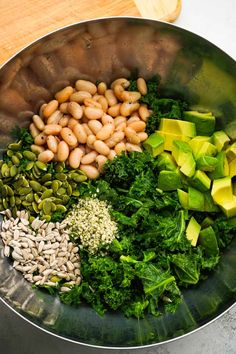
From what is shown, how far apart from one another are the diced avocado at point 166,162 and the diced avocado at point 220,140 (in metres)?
0.18

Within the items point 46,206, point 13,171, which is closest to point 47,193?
point 46,206

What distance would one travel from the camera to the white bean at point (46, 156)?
209 cm

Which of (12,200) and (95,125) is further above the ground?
(95,125)

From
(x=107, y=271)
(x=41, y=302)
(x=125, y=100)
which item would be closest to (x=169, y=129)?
(x=125, y=100)

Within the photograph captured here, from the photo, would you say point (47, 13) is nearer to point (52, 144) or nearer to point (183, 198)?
point (52, 144)

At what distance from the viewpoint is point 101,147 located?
2111 mm

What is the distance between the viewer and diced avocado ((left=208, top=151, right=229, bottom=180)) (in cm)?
208

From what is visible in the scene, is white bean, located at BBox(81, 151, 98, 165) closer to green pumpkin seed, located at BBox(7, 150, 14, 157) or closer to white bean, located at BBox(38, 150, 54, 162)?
white bean, located at BBox(38, 150, 54, 162)

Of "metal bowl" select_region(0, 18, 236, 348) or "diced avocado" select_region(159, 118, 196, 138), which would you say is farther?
"diced avocado" select_region(159, 118, 196, 138)

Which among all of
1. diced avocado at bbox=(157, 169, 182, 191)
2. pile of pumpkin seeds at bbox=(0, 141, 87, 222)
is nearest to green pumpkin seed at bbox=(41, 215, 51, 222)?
pile of pumpkin seeds at bbox=(0, 141, 87, 222)

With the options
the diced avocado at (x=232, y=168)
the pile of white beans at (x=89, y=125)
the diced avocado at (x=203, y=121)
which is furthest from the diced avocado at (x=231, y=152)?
the pile of white beans at (x=89, y=125)

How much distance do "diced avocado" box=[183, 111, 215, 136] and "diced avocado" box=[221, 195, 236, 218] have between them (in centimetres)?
30

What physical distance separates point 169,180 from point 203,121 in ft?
0.93

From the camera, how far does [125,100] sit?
2193 mm
